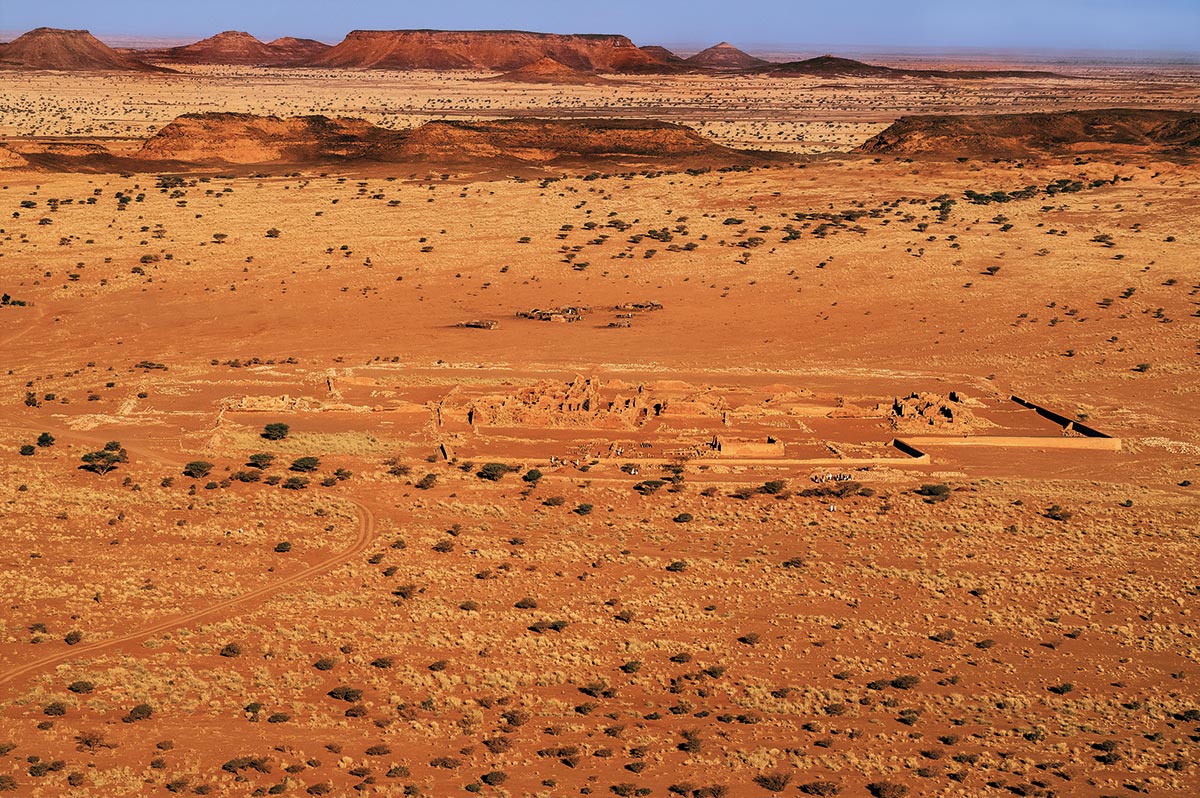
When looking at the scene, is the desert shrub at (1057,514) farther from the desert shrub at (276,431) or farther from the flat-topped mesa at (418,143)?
the flat-topped mesa at (418,143)

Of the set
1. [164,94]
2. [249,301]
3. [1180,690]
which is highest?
[164,94]

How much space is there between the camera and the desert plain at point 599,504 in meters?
17.9

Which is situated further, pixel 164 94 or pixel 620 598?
pixel 164 94

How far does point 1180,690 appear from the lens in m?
19.5

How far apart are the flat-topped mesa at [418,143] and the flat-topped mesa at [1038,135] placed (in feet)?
38.1

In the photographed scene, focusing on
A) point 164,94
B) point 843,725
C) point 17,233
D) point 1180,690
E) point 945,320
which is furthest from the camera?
point 164,94

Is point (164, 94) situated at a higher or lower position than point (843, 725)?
higher

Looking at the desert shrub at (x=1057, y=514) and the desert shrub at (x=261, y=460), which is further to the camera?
the desert shrub at (x=261, y=460)

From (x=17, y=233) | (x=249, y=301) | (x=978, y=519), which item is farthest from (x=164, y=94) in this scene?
(x=978, y=519)

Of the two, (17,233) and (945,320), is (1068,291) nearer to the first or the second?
(945,320)

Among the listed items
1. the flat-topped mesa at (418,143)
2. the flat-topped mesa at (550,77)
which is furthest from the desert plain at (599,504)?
the flat-topped mesa at (550,77)

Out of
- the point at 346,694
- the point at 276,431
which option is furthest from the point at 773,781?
the point at 276,431

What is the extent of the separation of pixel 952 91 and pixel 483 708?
541ft

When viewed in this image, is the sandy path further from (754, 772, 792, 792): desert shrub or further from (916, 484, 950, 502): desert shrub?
(916, 484, 950, 502): desert shrub
